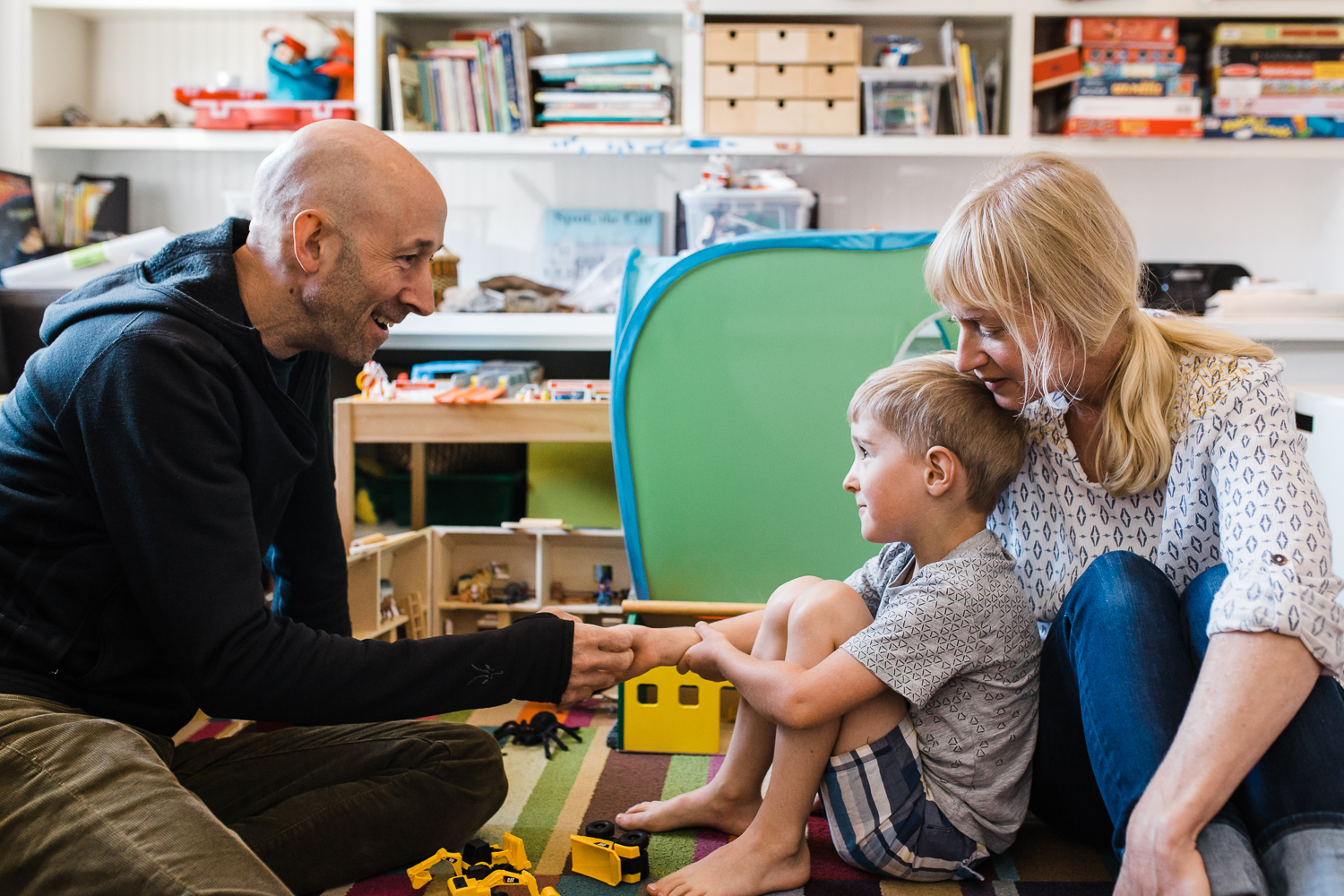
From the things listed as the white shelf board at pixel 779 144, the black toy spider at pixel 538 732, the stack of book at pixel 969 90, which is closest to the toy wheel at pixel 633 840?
the black toy spider at pixel 538 732

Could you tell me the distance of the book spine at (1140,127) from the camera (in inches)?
97.2

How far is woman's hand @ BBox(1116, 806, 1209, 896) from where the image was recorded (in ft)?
2.55

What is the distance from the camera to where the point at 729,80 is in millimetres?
2502

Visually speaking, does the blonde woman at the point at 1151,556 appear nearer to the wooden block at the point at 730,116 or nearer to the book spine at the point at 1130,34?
the wooden block at the point at 730,116

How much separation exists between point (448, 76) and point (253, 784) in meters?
1.97

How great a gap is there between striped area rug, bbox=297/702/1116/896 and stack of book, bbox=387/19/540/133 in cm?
167

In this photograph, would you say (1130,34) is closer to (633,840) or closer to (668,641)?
(668,641)

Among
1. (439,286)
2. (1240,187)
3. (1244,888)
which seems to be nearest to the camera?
(1244,888)

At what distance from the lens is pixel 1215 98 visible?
2525 mm

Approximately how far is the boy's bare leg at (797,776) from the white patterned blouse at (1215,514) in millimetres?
239

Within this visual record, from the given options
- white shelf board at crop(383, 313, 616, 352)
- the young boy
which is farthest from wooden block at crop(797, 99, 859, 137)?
the young boy

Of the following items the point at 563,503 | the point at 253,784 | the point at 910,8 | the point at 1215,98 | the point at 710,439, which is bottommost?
the point at 253,784

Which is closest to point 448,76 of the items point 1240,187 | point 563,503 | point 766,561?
point 563,503

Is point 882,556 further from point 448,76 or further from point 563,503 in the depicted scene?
point 448,76
